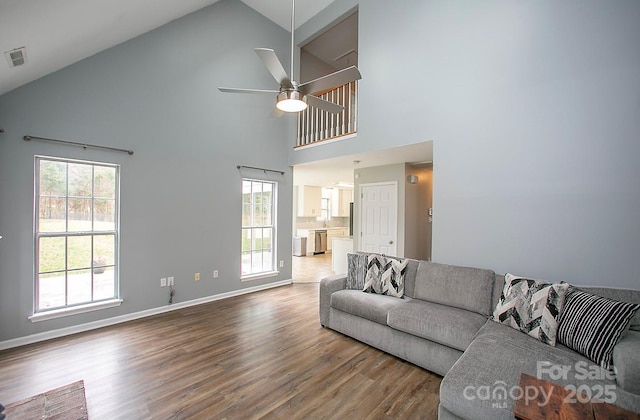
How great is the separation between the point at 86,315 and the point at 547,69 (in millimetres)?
5771

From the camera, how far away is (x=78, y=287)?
131 inches

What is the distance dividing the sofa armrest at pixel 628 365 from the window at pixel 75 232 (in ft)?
15.7

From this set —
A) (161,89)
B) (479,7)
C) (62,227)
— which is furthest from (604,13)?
(62,227)

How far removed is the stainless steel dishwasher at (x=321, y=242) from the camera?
960 cm

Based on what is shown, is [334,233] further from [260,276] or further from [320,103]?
[320,103]

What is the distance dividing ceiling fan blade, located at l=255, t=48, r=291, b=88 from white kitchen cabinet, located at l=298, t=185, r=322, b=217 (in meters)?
6.67

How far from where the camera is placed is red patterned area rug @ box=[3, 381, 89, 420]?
1907 mm

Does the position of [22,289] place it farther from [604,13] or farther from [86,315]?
[604,13]

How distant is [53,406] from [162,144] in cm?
305

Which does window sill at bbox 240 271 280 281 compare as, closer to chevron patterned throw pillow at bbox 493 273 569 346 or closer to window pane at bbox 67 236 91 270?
window pane at bbox 67 236 91 270

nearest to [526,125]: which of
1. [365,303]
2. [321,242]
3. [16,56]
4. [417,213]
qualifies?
[365,303]

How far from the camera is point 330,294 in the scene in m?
3.44

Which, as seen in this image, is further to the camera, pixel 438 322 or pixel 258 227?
pixel 258 227

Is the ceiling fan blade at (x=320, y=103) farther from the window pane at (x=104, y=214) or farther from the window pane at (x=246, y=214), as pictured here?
the window pane at (x=104, y=214)
